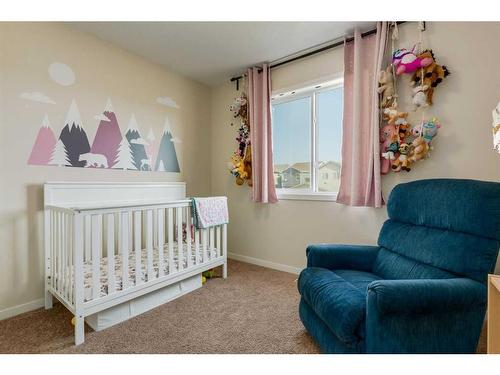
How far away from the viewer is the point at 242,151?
3.01 meters

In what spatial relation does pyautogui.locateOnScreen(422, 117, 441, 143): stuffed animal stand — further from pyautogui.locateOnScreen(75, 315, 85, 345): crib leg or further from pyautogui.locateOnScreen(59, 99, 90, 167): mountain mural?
pyautogui.locateOnScreen(59, 99, 90, 167): mountain mural

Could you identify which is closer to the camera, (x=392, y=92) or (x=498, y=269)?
(x=498, y=269)

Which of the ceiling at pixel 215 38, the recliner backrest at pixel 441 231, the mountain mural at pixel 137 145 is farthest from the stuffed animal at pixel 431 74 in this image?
the mountain mural at pixel 137 145

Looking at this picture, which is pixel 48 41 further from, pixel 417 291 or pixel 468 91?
pixel 468 91

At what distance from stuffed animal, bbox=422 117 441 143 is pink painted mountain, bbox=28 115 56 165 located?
116 inches

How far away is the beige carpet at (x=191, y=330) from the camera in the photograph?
1.48m

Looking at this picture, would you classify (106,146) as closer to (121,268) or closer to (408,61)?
(121,268)

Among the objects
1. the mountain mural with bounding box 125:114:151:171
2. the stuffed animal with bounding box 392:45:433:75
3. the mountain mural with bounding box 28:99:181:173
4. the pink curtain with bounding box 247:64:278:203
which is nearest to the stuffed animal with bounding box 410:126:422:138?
the stuffed animal with bounding box 392:45:433:75

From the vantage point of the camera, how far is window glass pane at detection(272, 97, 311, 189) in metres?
2.73

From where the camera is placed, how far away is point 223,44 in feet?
7.91

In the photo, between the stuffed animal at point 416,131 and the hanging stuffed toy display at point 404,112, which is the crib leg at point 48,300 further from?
the stuffed animal at point 416,131

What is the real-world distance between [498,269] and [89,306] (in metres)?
2.75

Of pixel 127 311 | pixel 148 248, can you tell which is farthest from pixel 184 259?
pixel 127 311
